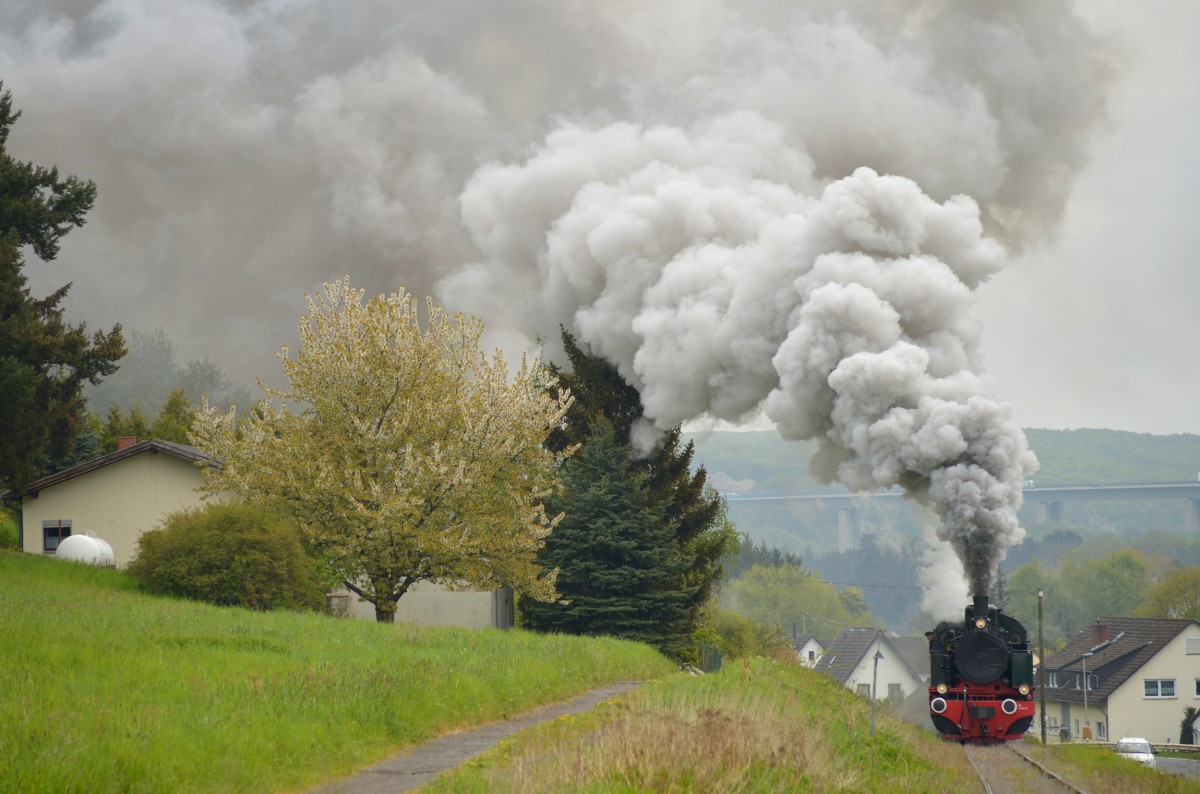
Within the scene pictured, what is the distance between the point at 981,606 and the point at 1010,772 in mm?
4855

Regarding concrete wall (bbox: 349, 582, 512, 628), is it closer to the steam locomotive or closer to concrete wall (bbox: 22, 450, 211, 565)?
concrete wall (bbox: 22, 450, 211, 565)

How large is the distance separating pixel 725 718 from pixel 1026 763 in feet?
30.1

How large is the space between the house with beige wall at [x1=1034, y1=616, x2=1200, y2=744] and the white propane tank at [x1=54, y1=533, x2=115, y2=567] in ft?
144

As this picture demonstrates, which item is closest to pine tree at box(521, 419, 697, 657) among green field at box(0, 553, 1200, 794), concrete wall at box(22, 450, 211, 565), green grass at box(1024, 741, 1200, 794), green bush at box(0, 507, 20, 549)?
green field at box(0, 553, 1200, 794)

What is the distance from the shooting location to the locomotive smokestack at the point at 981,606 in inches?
859

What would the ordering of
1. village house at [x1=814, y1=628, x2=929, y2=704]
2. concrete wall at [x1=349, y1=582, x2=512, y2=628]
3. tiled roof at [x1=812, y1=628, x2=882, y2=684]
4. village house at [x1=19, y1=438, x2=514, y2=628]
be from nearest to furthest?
concrete wall at [x1=349, y1=582, x2=512, y2=628], village house at [x1=19, y1=438, x2=514, y2=628], village house at [x1=814, y1=628, x2=929, y2=704], tiled roof at [x1=812, y1=628, x2=882, y2=684]

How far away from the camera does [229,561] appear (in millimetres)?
26703

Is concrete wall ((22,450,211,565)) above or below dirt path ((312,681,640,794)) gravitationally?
above

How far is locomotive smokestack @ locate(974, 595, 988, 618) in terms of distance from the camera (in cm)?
2183

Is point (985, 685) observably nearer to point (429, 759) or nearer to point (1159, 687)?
point (429, 759)

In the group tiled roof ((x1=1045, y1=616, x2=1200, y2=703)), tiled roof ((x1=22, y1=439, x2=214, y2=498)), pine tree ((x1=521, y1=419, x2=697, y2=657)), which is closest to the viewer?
pine tree ((x1=521, y1=419, x2=697, y2=657))

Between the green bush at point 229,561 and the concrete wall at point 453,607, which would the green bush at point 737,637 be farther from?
the green bush at point 229,561

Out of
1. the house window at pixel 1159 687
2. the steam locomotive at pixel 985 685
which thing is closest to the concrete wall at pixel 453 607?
the steam locomotive at pixel 985 685

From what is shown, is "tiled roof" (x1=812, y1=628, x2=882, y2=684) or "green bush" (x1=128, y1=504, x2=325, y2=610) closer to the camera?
"green bush" (x1=128, y1=504, x2=325, y2=610)
